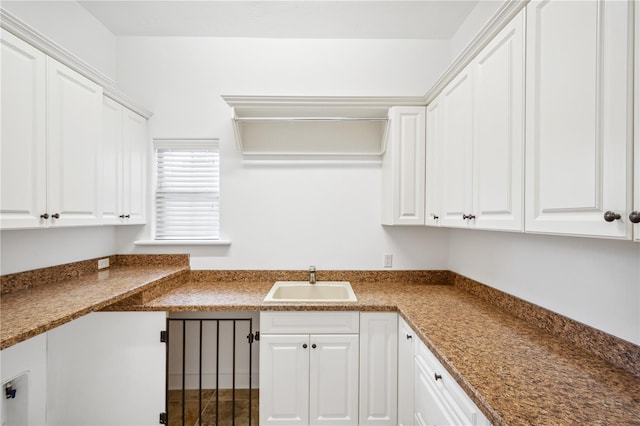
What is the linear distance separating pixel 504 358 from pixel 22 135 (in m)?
2.29

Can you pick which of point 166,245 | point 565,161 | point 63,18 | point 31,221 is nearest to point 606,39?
point 565,161

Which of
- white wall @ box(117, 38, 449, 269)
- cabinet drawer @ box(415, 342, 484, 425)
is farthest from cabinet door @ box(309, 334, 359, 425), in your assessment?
white wall @ box(117, 38, 449, 269)

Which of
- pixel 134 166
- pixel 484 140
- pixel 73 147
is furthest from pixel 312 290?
pixel 73 147

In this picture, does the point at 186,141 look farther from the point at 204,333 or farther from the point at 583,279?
the point at 583,279

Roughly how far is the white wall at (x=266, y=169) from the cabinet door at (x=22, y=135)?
0.98 meters

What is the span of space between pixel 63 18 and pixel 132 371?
2.35 meters

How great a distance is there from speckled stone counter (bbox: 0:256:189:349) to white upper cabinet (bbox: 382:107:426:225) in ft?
5.79

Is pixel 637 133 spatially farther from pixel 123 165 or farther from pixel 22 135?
pixel 123 165

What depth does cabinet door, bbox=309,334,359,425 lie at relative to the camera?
1.78m

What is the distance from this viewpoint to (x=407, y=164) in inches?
83.4

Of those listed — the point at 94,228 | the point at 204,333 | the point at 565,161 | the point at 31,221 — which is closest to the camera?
the point at 565,161

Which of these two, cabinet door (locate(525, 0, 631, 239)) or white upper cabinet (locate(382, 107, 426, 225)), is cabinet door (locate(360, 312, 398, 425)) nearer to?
white upper cabinet (locate(382, 107, 426, 225))

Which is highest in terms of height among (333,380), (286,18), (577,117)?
(286,18)

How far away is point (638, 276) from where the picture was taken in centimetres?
100
